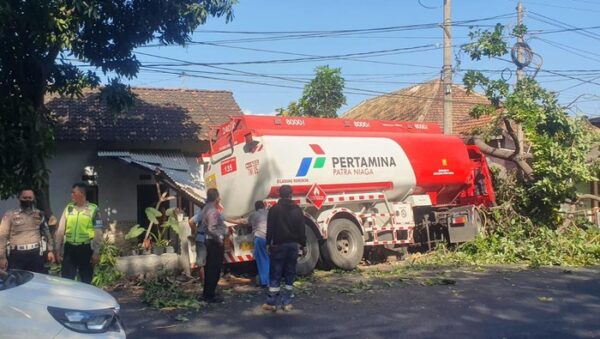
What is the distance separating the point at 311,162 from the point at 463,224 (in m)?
4.50

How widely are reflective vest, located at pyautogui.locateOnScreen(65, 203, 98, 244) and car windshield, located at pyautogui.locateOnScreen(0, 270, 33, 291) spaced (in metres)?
2.58

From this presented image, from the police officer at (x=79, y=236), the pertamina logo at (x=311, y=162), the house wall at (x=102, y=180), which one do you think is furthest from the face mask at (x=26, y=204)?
the house wall at (x=102, y=180)

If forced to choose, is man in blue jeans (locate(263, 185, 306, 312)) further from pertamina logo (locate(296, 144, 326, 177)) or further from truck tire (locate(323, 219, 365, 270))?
truck tire (locate(323, 219, 365, 270))

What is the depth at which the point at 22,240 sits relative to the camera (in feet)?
25.2

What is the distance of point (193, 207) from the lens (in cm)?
1742

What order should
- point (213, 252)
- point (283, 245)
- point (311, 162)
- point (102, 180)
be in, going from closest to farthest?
point (283, 245)
point (213, 252)
point (311, 162)
point (102, 180)

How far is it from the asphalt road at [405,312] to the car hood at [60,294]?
83.5 inches

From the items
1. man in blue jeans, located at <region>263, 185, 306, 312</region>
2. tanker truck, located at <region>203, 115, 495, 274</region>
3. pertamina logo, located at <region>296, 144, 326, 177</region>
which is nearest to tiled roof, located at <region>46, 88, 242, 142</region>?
tanker truck, located at <region>203, 115, 495, 274</region>

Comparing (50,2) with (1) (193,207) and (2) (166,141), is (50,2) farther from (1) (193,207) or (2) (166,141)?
(1) (193,207)

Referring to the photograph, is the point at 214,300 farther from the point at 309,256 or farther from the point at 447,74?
the point at 447,74

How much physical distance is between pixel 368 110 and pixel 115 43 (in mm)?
21649

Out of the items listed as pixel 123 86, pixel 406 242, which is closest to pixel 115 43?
pixel 123 86

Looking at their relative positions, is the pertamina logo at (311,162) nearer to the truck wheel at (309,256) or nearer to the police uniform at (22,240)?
the truck wheel at (309,256)

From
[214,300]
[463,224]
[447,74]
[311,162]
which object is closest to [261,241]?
[214,300]
